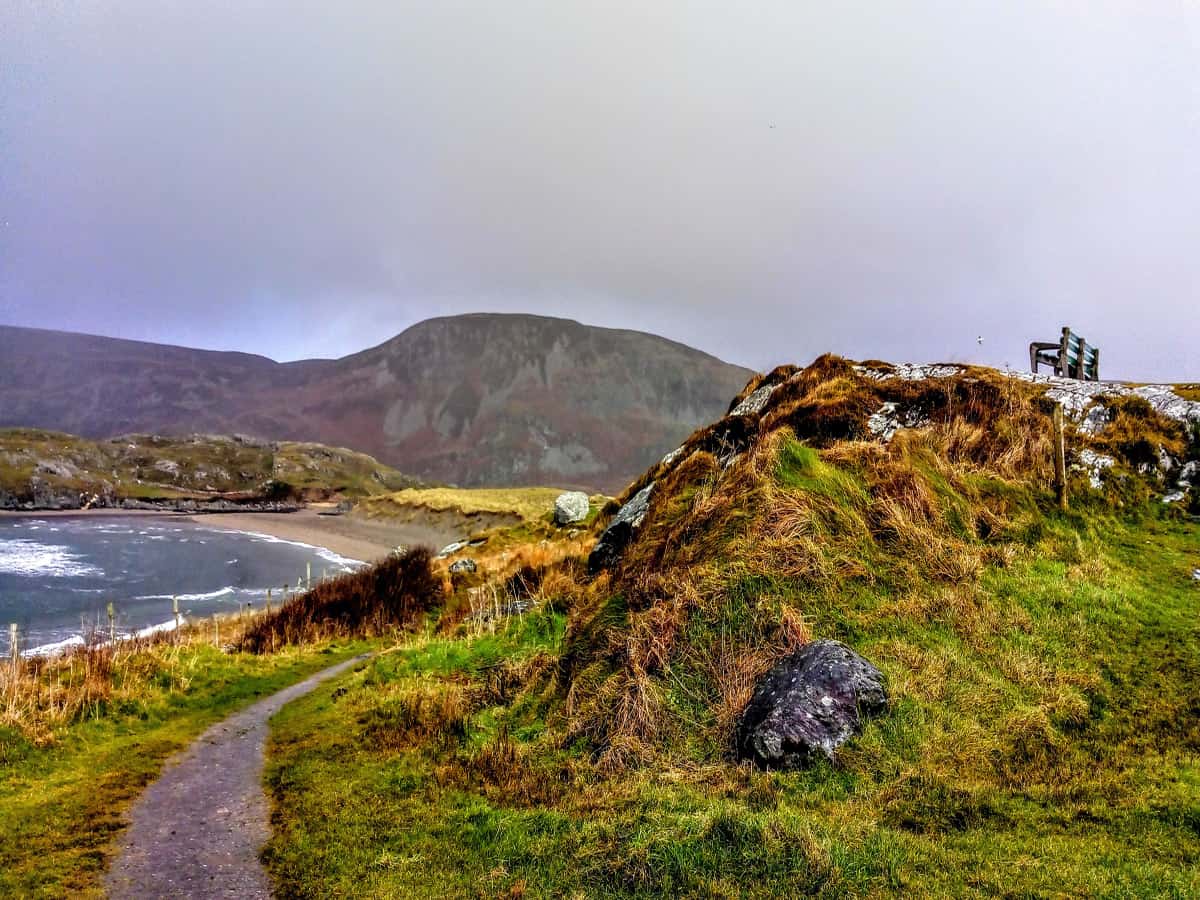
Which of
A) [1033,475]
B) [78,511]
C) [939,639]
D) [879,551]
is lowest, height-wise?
[78,511]

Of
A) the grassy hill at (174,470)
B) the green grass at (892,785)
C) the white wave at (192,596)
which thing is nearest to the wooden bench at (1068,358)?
the green grass at (892,785)

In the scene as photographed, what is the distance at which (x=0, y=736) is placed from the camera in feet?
38.6

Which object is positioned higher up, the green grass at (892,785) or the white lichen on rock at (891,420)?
the white lichen on rock at (891,420)

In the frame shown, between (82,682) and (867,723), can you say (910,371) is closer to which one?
(867,723)

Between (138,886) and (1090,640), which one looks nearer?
(138,886)

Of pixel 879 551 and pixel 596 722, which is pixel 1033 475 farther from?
pixel 596 722

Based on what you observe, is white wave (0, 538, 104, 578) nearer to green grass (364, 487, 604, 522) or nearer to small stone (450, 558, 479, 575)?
small stone (450, 558, 479, 575)

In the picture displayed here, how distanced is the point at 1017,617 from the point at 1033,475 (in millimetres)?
5973

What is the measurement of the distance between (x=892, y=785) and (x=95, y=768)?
12146 millimetres

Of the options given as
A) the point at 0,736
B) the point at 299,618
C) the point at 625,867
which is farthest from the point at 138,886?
the point at 299,618

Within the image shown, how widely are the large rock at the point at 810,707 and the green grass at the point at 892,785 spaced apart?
232 mm

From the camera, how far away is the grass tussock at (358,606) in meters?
24.8

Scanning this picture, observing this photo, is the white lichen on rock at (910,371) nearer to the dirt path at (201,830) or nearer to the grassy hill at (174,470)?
the dirt path at (201,830)

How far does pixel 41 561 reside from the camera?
195ft
